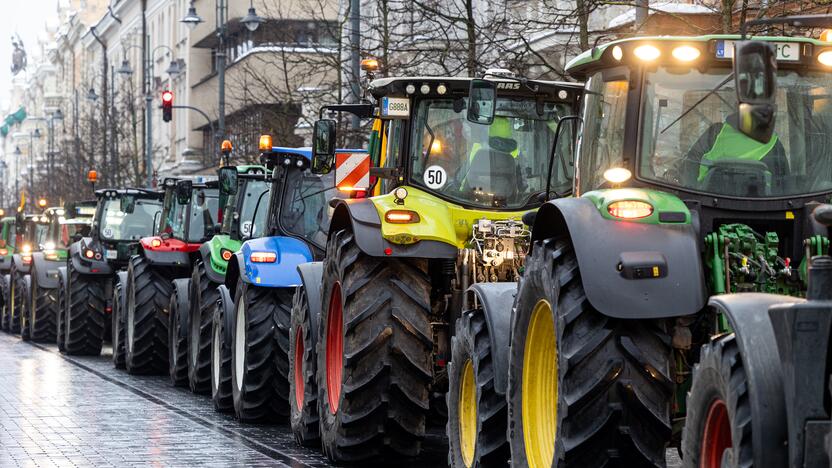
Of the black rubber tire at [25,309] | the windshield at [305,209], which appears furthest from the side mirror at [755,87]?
the black rubber tire at [25,309]

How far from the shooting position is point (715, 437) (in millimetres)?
6828

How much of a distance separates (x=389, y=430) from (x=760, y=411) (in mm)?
5816

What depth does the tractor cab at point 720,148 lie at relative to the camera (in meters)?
8.39

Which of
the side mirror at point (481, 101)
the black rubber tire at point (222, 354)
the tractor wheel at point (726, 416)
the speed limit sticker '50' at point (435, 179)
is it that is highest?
the side mirror at point (481, 101)

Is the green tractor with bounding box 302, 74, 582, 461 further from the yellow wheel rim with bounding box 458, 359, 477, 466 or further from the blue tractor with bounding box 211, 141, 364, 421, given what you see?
the blue tractor with bounding box 211, 141, 364, 421

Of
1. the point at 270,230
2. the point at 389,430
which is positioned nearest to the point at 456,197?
the point at 389,430

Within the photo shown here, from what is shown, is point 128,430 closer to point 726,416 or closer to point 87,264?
point 726,416

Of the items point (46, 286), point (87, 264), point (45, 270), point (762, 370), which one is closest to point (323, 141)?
point (762, 370)

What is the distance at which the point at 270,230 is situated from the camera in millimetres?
17344

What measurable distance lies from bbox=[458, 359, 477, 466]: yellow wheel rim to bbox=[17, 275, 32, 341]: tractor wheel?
23088mm

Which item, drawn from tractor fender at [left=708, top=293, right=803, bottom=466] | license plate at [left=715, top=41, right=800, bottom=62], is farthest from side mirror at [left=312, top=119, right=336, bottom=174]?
tractor fender at [left=708, top=293, right=803, bottom=466]

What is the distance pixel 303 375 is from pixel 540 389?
4.92 metres

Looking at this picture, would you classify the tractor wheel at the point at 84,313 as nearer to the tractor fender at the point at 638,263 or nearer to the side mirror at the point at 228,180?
the side mirror at the point at 228,180

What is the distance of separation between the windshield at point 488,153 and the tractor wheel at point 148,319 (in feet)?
35.5
